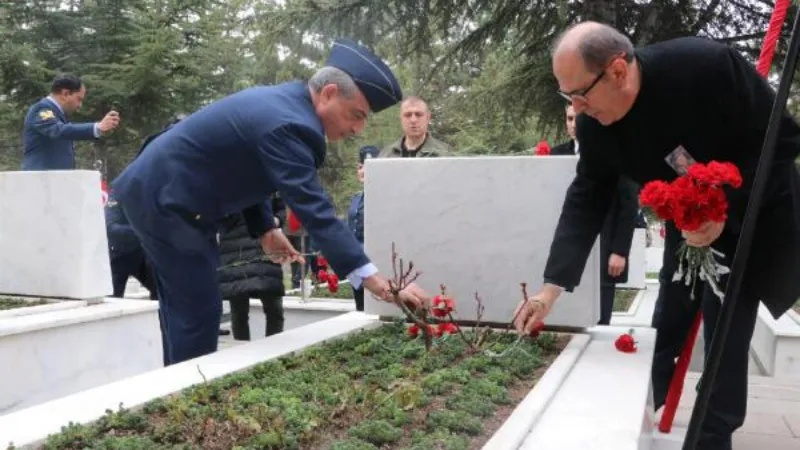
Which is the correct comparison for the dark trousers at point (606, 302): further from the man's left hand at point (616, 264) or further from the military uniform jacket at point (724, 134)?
the military uniform jacket at point (724, 134)

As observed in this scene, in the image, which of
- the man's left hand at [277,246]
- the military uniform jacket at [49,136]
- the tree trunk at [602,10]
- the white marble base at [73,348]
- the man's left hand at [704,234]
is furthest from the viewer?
the tree trunk at [602,10]

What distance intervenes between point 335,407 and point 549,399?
25.6 inches

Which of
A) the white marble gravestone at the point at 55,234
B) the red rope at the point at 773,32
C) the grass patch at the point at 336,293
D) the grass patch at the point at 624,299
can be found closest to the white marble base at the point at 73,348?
the white marble gravestone at the point at 55,234

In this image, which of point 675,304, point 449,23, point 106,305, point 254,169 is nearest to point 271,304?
point 106,305

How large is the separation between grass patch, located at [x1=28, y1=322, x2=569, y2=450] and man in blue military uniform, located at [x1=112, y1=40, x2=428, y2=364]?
0.31 meters

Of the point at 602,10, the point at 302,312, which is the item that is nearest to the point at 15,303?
the point at 302,312

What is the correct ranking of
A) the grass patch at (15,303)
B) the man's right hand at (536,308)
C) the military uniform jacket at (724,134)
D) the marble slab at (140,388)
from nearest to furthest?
1. the marble slab at (140,388)
2. the military uniform jacket at (724,134)
3. the man's right hand at (536,308)
4. the grass patch at (15,303)

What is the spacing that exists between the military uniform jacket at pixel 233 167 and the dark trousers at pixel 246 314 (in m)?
2.12

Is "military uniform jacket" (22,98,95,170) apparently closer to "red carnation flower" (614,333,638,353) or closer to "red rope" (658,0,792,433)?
"red carnation flower" (614,333,638,353)

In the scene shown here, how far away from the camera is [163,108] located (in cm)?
1408

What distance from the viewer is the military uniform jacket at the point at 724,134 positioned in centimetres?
248

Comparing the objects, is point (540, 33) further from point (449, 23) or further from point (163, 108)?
point (163, 108)

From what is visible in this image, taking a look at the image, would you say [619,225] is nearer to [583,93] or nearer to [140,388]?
[583,93]

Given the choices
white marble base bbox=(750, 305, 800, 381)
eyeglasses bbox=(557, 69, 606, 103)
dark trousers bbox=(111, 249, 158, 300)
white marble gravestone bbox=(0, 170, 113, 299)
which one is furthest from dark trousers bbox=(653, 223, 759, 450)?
dark trousers bbox=(111, 249, 158, 300)
